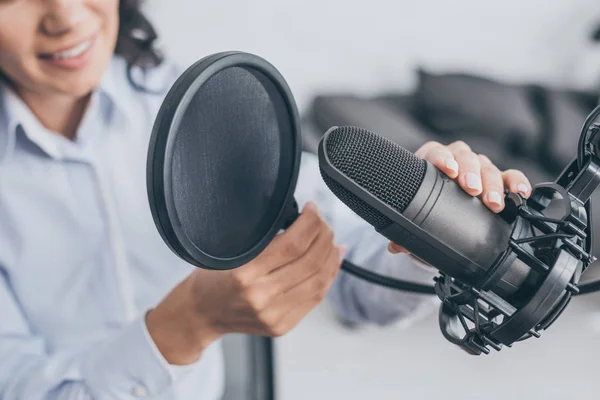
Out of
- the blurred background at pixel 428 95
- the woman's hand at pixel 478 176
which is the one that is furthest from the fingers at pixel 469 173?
the blurred background at pixel 428 95

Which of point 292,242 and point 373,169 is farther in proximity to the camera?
point 292,242

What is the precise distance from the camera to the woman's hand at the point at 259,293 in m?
0.49

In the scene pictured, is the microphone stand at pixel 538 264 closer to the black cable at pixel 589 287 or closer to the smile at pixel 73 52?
the black cable at pixel 589 287

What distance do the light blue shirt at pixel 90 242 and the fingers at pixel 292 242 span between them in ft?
0.66

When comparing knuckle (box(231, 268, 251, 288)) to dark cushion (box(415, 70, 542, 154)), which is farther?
dark cushion (box(415, 70, 542, 154))

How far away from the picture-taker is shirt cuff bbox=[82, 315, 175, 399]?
23.1 inches

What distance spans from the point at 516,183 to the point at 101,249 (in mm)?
558

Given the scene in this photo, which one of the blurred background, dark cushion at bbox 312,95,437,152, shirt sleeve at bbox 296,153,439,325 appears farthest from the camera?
dark cushion at bbox 312,95,437,152

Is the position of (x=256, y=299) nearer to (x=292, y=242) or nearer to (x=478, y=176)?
(x=292, y=242)

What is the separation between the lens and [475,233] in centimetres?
36

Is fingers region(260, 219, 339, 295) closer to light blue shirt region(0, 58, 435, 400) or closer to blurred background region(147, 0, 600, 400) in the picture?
light blue shirt region(0, 58, 435, 400)

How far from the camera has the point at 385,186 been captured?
0.36m

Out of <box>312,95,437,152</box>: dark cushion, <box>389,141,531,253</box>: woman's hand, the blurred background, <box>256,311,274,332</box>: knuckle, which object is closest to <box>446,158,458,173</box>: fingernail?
<box>389,141,531,253</box>: woman's hand

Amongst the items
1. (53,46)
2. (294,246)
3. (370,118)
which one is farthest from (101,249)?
(370,118)
